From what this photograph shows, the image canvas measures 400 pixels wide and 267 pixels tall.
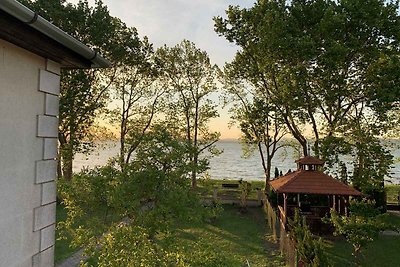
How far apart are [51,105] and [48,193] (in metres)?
1.05

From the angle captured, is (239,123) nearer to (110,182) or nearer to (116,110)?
(116,110)

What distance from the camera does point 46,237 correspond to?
4270 millimetres

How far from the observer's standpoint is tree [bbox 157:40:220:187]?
3216 centimetres

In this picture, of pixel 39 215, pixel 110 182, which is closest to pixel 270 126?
pixel 110 182

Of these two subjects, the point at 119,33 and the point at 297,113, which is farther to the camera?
the point at 119,33

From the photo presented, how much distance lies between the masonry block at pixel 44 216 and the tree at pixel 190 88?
26.8 m

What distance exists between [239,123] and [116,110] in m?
10.6

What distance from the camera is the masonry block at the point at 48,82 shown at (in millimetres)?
4136

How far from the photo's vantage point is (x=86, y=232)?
8281 mm

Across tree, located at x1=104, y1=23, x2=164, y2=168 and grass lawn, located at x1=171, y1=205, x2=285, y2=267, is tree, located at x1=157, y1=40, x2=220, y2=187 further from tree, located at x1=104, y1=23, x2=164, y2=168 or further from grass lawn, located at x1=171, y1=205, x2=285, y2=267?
grass lawn, located at x1=171, y1=205, x2=285, y2=267

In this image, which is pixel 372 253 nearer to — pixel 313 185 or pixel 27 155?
pixel 313 185

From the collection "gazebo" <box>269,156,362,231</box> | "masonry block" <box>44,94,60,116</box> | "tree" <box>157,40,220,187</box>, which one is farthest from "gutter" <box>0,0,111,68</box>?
"tree" <box>157,40,220,187</box>

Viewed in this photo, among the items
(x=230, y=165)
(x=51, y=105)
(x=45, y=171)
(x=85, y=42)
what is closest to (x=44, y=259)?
(x=45, y=171)

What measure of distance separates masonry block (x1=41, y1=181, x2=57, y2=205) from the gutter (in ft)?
5.30
